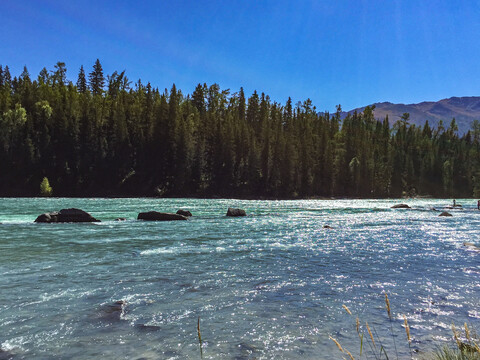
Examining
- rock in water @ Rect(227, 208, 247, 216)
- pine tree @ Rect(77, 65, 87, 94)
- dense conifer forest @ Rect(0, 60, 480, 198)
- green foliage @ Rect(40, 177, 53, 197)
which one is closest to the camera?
rock in water @ Rect(227, 208, 247, 216)

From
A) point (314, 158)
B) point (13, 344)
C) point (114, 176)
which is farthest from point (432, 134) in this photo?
point (13, 344)

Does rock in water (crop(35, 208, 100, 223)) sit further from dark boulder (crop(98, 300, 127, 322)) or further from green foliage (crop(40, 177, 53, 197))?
green foliage (crop(40, 177, 53, 197))

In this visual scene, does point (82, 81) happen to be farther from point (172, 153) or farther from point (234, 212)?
point (234, 212)

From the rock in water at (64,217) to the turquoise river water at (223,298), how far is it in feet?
33.5

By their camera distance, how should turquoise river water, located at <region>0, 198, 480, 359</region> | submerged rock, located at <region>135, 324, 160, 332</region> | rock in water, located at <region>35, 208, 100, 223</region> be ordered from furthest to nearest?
rock in water, located at <region>35, 208, 100, 223</region>, submerged rock, located at <region>135, 324, 160, 332</region>, turquoise river water, located at <region>0, 198, 480, 359</region>

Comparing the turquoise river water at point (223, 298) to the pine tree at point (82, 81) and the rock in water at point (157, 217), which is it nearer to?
the rock in water at point (157, 217)

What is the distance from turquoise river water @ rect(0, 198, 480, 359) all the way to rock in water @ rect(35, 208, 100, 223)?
Answer: 10.2m

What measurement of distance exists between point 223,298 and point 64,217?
2121cm

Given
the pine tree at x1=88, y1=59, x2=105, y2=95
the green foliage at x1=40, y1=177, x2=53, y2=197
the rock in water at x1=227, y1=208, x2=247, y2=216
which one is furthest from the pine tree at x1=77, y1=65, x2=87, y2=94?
the rock in water at x1=227, y1=208, x2=247, y2=216

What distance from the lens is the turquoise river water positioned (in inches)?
222

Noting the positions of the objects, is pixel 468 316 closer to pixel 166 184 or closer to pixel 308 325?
pixel 308 325

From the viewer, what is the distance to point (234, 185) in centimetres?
9738

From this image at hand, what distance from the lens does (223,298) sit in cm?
808

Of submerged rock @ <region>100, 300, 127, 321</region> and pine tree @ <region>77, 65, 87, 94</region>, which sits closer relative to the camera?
submerged rock @ <region>100, 300, 127, 321</region>
